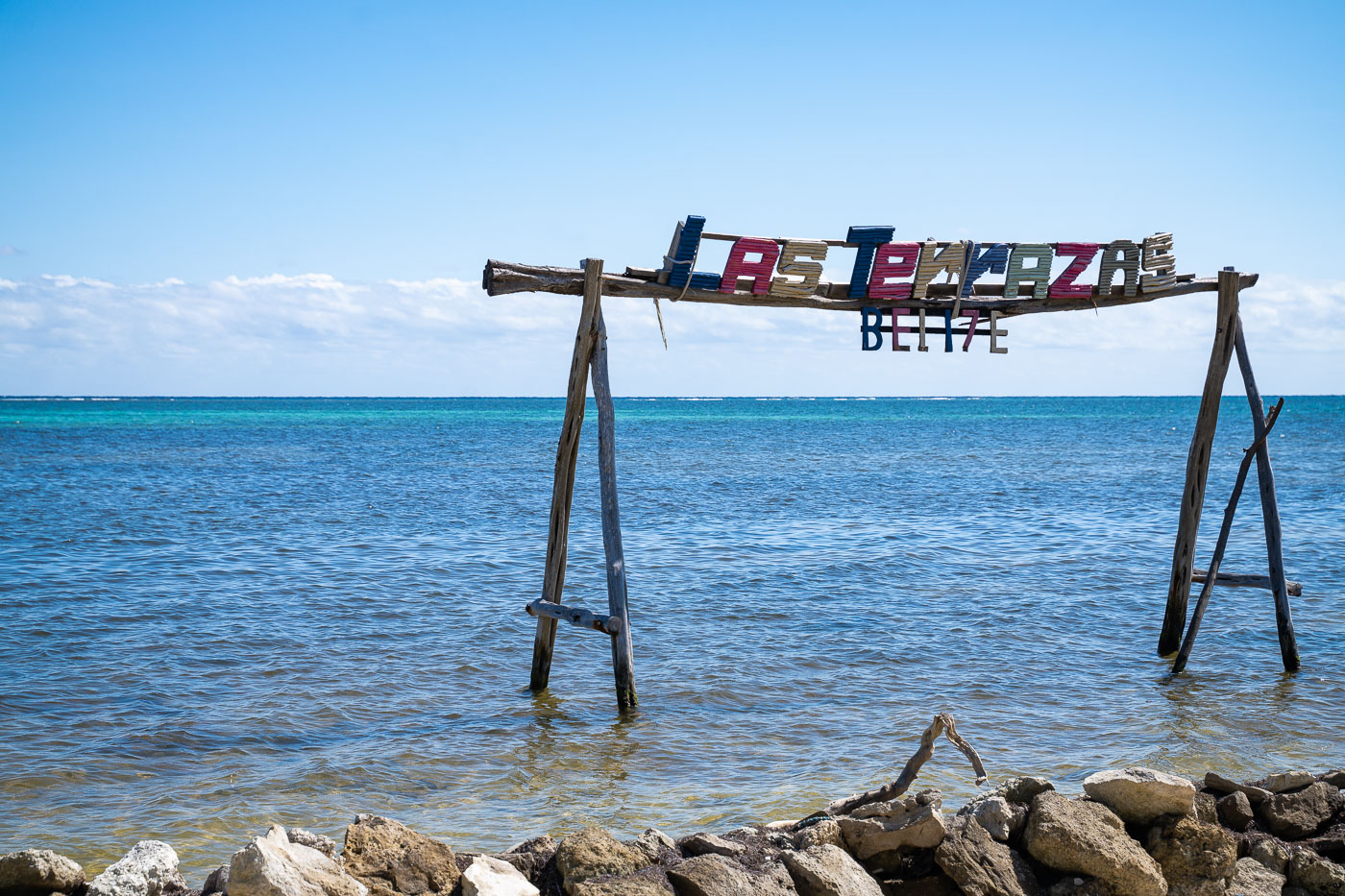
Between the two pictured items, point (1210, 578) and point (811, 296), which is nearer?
point (811, 296)

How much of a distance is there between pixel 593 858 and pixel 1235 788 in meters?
3.47

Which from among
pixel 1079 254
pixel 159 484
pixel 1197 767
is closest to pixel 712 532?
pixel 1079 254

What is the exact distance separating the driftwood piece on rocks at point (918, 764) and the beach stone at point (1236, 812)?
1258 millimetres

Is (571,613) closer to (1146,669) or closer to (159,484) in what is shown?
(1146,669)

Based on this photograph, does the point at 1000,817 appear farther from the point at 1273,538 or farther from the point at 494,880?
the point at 1273,538

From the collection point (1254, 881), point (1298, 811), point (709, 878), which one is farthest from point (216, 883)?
point (1298, 811)

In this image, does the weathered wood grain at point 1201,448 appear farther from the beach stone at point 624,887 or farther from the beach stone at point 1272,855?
the beach stone at point 624,887

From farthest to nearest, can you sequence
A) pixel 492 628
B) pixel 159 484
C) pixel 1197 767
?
1. pixel 159 484
2. pixel 492 628
3. pixel 1197 767

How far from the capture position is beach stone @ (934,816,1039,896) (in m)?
4.61

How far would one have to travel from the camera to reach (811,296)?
8672mm

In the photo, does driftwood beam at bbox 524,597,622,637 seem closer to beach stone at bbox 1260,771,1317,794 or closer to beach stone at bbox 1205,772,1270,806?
beach stone at bbox 1205,772,1270,806

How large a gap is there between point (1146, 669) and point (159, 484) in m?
28.8

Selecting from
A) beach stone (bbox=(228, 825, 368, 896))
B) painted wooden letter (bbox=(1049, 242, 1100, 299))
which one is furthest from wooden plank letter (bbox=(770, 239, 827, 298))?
beach stone (bbox=(228, 825, 368, 896))

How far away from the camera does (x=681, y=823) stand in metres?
6.10
